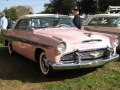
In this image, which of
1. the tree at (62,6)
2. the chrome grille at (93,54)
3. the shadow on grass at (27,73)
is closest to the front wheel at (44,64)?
the shadow on grass at (27,73)

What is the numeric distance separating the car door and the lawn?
480 millimetres

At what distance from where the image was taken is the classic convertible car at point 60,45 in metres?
6.78

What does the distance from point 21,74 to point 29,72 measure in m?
0.28

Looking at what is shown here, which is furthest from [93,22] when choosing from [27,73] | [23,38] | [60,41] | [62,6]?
[62,6]

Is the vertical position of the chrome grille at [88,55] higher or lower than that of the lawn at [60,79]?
higher

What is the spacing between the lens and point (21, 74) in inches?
305

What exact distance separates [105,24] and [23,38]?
3.55 m

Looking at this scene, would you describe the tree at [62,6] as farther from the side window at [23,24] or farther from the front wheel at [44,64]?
the front wheel at [44,64]

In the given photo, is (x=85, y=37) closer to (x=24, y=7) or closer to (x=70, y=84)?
(x=70, y=84)

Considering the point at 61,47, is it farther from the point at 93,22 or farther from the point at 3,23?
the point at 3,23

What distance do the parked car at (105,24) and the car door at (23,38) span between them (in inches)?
121

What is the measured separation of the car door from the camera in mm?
8117

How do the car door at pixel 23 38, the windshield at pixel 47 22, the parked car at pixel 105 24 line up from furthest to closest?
the parked car at pixel 105 24 < the windshield at pixel 47 22 < the car door at pixel 23 38

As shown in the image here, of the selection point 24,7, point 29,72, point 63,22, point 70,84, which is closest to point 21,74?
point 29,72
